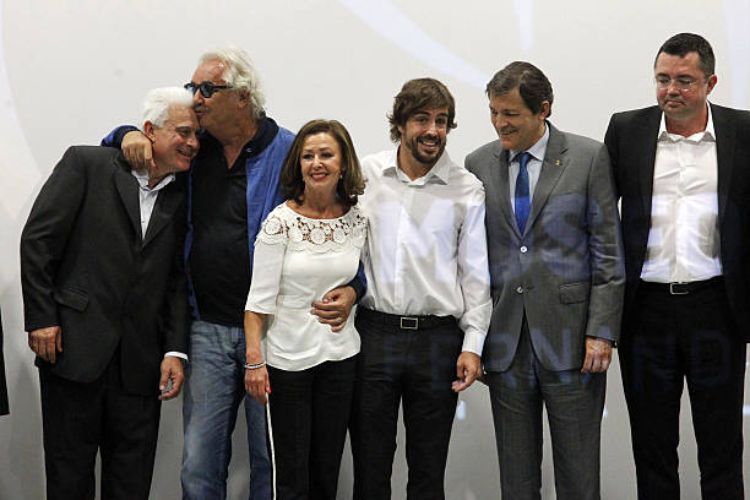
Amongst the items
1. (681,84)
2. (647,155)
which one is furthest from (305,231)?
(681,84)

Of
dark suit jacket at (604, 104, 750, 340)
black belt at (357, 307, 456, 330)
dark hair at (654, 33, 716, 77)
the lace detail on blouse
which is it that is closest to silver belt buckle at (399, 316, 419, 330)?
black belt at (357, 307, 456, 330)

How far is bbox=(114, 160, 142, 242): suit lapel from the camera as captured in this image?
99.7 inches

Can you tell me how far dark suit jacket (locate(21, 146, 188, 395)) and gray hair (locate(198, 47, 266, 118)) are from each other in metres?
0.39

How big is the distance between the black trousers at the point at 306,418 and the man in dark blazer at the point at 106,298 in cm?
40

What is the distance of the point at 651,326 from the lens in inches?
102

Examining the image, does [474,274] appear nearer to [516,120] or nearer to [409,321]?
[409,321]

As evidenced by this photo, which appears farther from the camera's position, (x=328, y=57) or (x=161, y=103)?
(x=328, y=57)

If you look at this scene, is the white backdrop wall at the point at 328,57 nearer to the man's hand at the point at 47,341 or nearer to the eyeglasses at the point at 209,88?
the eyeglasses at the point at 209,88

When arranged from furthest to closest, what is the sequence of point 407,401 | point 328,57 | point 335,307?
point 328,57
point 407,401
point 335,307

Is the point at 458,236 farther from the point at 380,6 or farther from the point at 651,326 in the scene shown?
the point at 380,6

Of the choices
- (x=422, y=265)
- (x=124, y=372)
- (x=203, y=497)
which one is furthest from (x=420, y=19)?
(x=203, y=497)

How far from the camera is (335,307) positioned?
2.38 metres

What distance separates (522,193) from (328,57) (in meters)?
1.02

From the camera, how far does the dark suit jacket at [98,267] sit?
2477mm
